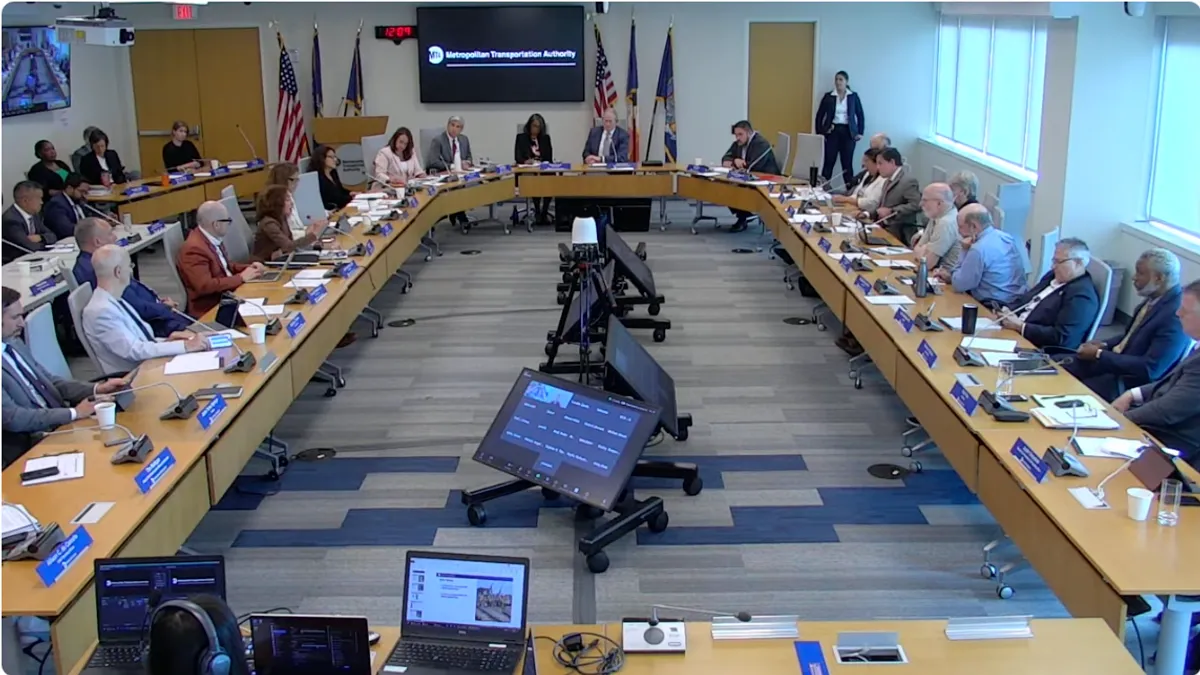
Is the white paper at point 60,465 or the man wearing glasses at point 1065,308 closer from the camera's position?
the white paper at point 60,465

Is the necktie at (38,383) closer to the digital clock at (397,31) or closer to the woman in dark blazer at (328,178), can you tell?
the woman in dark blazer at (328,178)

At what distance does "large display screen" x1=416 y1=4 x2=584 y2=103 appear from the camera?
1313cm

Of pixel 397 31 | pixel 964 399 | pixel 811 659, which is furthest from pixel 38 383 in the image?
pixel 397 31

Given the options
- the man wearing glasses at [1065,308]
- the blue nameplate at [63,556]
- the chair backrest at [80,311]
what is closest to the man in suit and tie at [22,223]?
the chair backrest at [80,311]

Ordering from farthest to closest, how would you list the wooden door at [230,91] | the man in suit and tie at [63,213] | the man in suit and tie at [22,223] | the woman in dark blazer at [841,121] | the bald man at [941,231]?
the wooden door at [230,91] < the woman in dark blazer at [841,121] < the man in suit and tie at [63,213] < the man in suit and tie at [22,223] < the bald man at [941,231]

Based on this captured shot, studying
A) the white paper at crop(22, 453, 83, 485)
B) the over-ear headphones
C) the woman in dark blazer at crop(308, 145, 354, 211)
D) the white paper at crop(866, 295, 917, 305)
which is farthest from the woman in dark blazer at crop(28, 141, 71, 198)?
the over-ear headphones

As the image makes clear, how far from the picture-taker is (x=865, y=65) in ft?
44.1

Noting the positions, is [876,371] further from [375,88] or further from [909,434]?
[375,88]

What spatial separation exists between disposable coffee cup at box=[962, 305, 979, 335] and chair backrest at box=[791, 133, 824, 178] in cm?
555

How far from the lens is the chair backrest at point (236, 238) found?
7629 millimetres

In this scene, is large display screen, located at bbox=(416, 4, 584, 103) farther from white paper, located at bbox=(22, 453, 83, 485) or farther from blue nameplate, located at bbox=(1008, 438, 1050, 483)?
blue nameplate, located at bbox=(1008, 438, 1050, 483)

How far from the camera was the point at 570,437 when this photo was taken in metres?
4.67

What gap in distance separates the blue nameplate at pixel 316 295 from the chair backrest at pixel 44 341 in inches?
50.3

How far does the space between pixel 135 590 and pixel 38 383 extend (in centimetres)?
221
